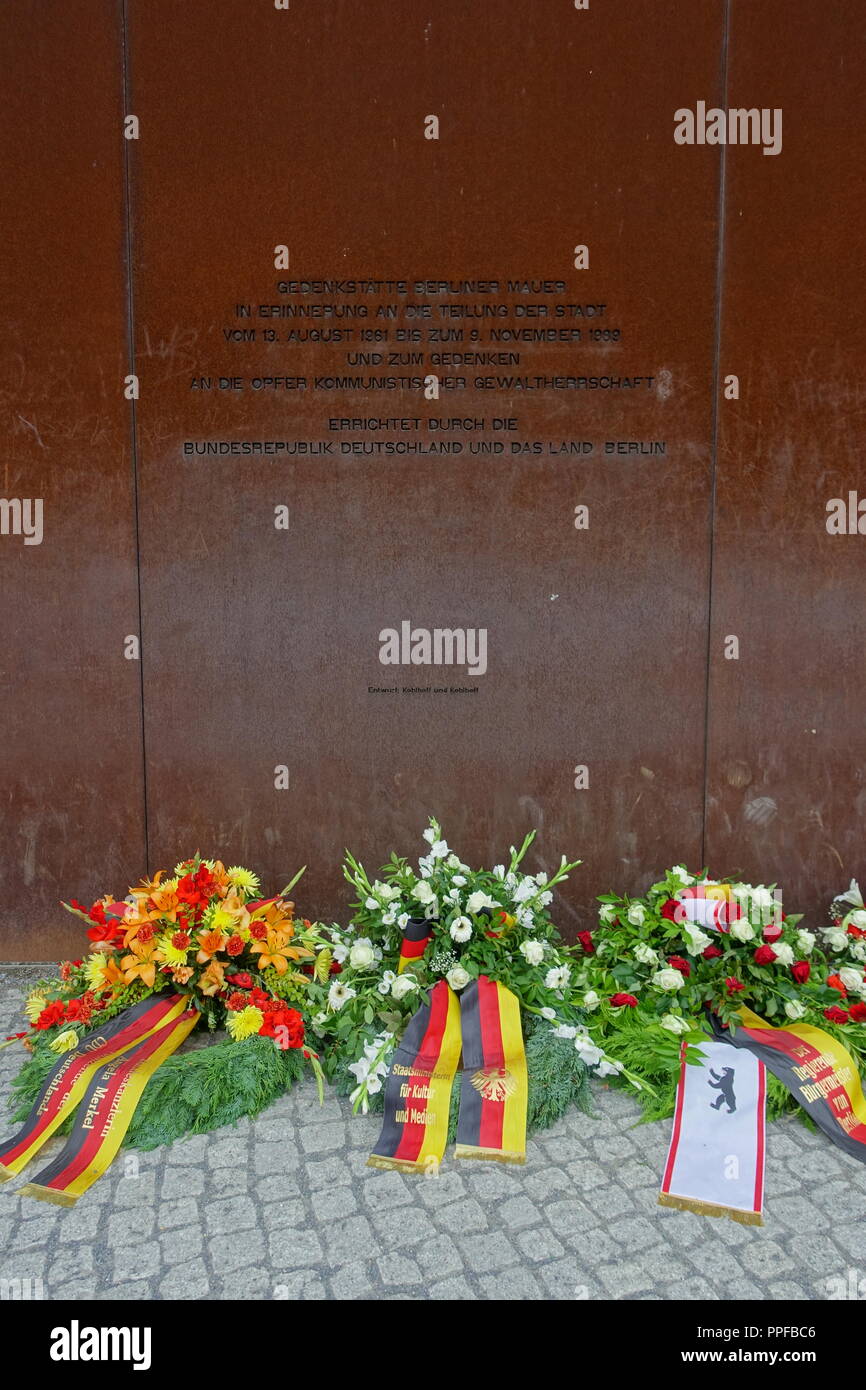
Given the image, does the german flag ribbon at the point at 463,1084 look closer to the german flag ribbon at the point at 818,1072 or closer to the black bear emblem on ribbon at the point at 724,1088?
the black bear emblem on ribbon at the point at 724,1088

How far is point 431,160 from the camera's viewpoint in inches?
146

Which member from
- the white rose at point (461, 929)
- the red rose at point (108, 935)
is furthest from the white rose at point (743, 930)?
the red rose at point (108, 935)

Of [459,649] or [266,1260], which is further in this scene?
[459,649]

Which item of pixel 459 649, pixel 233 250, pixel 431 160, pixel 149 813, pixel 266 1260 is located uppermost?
pixel 431 160

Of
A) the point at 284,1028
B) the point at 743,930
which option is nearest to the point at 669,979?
the point at 743,930

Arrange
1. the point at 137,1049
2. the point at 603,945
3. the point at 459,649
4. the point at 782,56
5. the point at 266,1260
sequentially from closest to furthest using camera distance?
→ the point at 266,1260 < the point at 137,1049 < the point at 603,945 < the point at 782,56 < the point at 459,649

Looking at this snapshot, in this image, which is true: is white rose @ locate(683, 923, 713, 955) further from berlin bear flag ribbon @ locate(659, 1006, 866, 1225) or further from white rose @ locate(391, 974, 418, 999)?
white rose @ locate(391, 974, 418, 999)

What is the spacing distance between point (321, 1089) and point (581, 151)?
3.74m

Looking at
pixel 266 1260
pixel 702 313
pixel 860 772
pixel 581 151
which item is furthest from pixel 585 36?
pixel 266 1260

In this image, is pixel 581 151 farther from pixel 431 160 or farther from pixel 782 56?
pixel 782 56

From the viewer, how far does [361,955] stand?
311 cm

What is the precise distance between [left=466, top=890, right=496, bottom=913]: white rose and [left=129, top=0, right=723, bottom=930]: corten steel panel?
831 mm

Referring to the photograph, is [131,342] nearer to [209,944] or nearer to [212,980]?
[209,944]

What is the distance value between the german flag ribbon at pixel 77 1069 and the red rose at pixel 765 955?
79.3 inches
